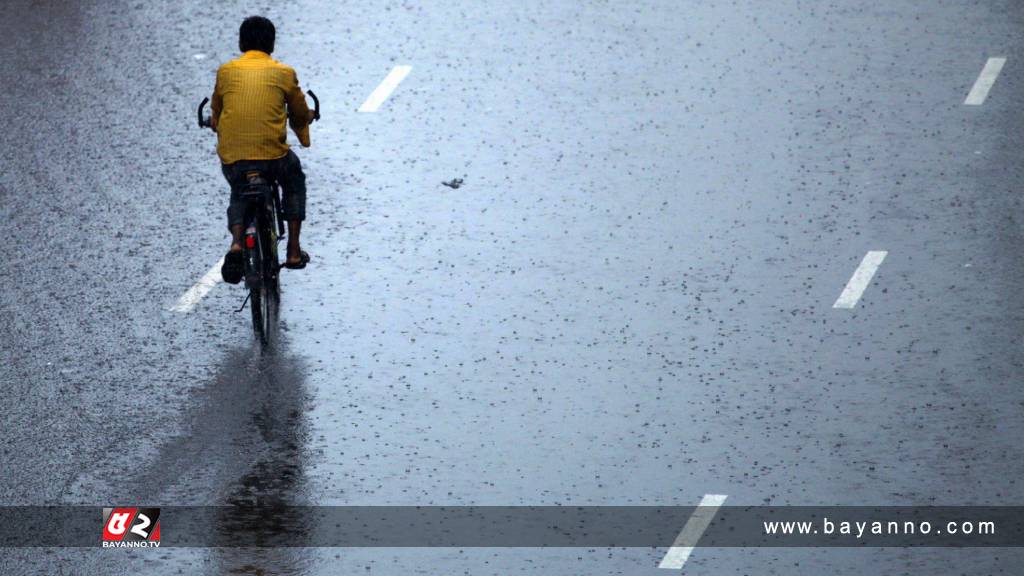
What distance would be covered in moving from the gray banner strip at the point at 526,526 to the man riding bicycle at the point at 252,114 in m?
2.24

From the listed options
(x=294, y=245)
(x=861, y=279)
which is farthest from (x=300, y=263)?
(x=861, y=279)

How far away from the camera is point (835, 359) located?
12.3m

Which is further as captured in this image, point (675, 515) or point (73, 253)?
point (73, 253)

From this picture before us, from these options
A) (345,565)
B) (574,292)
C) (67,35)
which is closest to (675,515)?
(345,565)

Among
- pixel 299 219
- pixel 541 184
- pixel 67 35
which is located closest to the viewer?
pixel 299 219

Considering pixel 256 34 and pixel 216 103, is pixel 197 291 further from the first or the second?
pixel 256 34

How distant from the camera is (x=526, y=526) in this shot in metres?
10.3

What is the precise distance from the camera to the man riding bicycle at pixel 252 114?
40.3 ft

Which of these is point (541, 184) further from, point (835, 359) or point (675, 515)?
point (675, 515)

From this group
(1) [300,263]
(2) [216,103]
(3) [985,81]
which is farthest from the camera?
(3) [985,81]

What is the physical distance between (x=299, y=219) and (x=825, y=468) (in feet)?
13.1

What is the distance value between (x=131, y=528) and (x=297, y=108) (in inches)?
137

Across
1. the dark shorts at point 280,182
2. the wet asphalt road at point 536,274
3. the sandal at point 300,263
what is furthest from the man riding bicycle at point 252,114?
the wet asphalt road at point 536,274

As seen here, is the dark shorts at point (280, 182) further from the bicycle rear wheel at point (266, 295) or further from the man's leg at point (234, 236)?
the bicycle rear wheel at point (266, 295)
